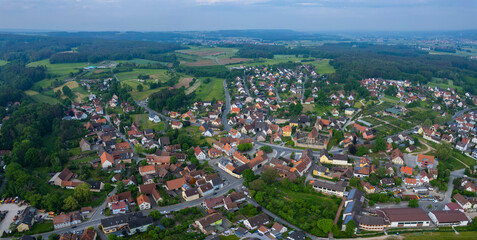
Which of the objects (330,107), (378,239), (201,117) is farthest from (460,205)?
(201,117)

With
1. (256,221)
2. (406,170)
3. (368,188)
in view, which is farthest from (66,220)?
(406,170)

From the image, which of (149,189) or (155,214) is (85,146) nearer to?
(149,189)

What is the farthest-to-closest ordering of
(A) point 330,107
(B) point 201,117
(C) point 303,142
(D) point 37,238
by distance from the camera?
(A) point 330,107
(B) point 201,117
(C) point 303,142
(D) point 37,238

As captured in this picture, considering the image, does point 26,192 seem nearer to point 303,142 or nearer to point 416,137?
point 303,142

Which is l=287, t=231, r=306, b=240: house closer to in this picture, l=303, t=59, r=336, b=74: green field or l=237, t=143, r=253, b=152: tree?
l=237, t=143, r=253, b=152: tree

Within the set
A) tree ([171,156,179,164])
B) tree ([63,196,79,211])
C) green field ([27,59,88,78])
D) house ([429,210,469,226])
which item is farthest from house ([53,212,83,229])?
green field ([27,59,88,78])

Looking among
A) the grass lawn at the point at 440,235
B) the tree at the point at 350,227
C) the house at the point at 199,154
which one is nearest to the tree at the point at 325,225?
the tree at the point at 350,227

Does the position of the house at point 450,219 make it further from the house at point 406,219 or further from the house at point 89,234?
the house at point 89,234
